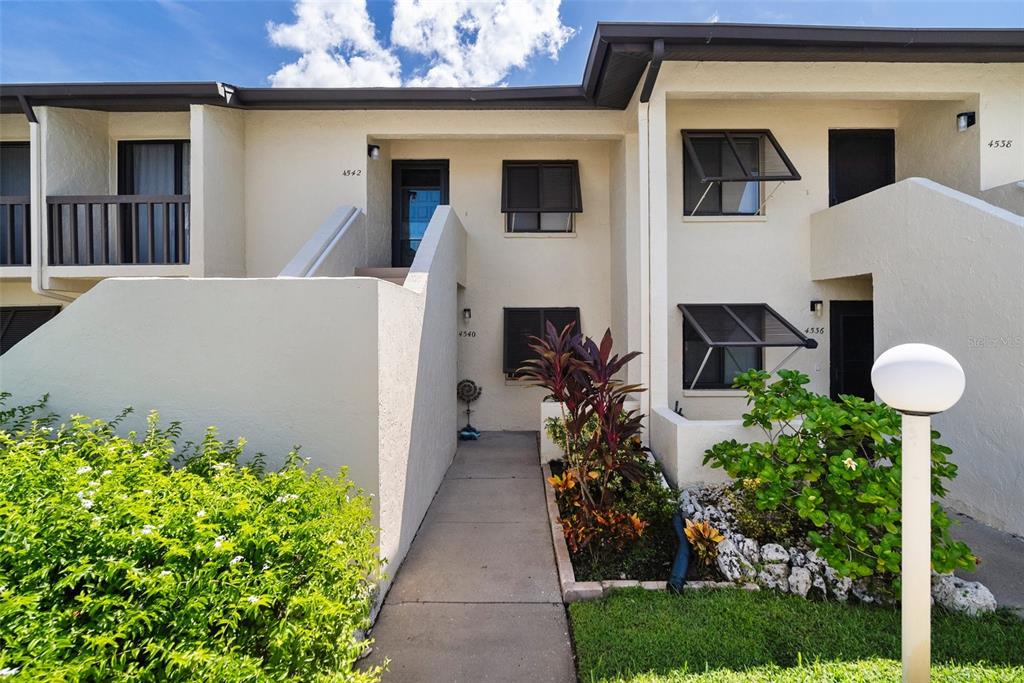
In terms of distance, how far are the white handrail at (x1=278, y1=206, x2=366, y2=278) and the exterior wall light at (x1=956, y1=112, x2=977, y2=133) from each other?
36.6 ft

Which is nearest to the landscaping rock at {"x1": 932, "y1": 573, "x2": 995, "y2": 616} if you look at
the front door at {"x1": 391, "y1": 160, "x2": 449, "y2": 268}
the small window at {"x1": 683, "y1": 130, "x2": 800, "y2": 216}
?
the small window at {"x1": 683, "y1": 130, "x2": 800, "y2": 216}

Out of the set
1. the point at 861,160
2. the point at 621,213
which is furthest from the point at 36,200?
the point at 861,160

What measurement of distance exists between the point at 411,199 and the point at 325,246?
13.3ft

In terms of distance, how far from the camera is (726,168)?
9367 millimetres

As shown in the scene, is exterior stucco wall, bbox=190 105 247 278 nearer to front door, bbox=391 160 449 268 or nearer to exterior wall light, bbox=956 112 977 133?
front door, bbox=391 160 449 268

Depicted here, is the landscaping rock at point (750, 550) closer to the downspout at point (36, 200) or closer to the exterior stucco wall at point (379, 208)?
the exterior stucco wall at point (379, 208)

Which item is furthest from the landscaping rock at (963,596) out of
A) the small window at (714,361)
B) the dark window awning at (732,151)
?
the dark window awning at (732,151)

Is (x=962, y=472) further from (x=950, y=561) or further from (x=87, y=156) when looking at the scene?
(x=87, y=156)

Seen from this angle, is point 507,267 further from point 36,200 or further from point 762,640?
point 36,200

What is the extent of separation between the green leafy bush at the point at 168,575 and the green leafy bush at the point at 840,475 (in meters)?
4.08

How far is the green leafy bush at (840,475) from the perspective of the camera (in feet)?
13.5

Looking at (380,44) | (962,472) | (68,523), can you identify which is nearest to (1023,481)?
(962,472)

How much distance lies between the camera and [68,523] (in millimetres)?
2408

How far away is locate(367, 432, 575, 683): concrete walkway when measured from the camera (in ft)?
11.9
